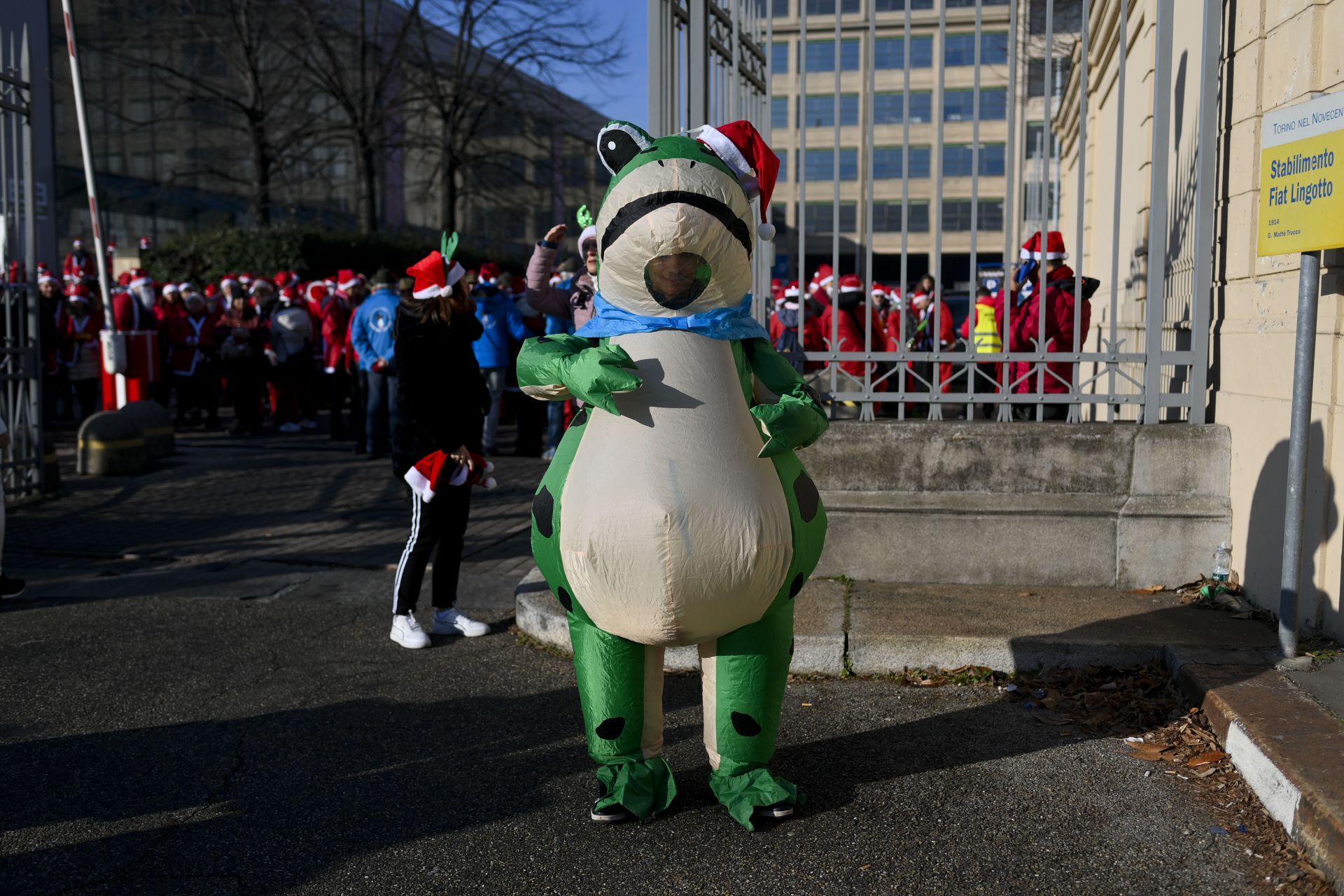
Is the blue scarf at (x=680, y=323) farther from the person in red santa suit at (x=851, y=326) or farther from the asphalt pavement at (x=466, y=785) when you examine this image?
the person in red santa suit at (x=851, y=326)

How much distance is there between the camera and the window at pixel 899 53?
7.17 meters

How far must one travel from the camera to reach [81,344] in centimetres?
1398

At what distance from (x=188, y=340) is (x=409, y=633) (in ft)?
33.3

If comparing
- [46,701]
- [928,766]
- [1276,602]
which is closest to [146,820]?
[46,701]

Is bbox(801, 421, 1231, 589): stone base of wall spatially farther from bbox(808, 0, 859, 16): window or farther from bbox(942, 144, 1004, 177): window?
bbox(942, 144, 1004, 177): window

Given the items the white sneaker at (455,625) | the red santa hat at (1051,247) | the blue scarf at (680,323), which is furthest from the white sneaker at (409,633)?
the red santa hat at (1051,247)

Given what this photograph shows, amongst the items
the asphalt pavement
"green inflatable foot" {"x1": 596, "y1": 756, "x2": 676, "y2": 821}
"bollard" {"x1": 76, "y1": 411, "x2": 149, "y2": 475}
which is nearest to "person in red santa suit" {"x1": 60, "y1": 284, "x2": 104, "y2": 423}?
"bollard" {"x1": 76, "y1": 411, "x2": 149, "y2": 475}

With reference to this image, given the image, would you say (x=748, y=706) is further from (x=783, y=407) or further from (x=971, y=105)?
(x=971, y=105)

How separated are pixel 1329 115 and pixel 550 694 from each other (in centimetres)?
355

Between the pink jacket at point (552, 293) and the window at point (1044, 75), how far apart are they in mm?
6595

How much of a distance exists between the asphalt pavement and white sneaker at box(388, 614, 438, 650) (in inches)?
3.0

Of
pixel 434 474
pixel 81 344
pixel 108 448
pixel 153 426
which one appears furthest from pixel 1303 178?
pixel 81 344

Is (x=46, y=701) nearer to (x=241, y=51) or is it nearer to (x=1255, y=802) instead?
(x=1255, y=802)

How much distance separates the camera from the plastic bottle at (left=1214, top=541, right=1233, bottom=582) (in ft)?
18.0
